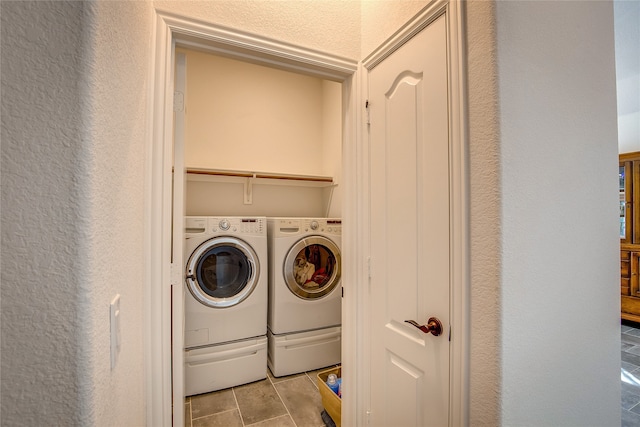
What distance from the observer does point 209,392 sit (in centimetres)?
209

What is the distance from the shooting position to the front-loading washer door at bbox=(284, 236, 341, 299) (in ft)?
7.58

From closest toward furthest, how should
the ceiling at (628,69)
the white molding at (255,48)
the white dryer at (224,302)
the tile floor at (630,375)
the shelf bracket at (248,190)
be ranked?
the white molding at (255,48)
the ceiling at (628,69)
the tile floor at (630,375)
the white dryer at (224,302)
the shelf bracket at (248,190)

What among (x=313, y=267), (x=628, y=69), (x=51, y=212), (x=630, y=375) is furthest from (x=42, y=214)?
(x=628, y=69)

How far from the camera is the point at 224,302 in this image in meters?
2.11

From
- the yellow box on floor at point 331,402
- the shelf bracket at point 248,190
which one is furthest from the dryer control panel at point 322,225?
the yellow box on floor at point 331,402

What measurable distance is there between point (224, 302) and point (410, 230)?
1.58m

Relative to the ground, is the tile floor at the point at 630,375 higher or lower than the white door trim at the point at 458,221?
lower

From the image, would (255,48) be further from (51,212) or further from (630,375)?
(630,375)

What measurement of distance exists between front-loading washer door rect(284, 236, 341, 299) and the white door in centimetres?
109

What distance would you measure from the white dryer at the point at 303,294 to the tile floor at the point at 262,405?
0.17m

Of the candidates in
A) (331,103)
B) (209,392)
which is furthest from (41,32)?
(331,103)

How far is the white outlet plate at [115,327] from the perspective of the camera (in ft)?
1.90

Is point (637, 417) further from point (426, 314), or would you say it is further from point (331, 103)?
point (331, 103)

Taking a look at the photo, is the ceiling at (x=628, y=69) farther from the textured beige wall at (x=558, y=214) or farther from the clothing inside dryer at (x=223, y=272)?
the clothing inside dryer at (x=223, y=272)
